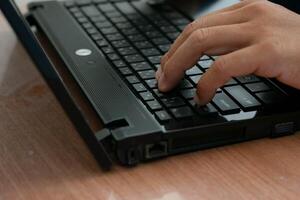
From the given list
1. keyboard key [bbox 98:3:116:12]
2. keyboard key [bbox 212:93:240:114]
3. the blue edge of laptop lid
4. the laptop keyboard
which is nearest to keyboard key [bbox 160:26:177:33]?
the laptop keyboard

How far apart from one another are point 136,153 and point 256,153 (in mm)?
134

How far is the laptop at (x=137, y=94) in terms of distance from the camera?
52 cm

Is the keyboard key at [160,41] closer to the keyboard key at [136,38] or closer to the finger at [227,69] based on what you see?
the keyboard key at [136,38]

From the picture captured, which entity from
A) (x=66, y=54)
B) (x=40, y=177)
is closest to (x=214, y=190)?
(x=40, y=177)

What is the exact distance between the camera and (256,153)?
1.89 ft

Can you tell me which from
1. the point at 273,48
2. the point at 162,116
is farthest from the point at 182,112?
the point at 273,48

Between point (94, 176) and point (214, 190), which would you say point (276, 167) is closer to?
point (214, 190)

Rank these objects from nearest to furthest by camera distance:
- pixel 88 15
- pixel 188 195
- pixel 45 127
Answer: pixel 188 195 < pixel 45 127 < pixel 88 15

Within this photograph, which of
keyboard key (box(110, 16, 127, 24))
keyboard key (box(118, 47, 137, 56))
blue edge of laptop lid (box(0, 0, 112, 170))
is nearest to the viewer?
blue edge of laptop lid (box(0, 0, 112, 170))

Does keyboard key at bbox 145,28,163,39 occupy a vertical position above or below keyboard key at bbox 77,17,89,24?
below

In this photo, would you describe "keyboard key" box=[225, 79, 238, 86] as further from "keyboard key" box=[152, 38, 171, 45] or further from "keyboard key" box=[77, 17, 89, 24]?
"keyboard key" box=[77, 17, 89, 24]

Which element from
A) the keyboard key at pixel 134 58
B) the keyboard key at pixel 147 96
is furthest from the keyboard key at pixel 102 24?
the keyboard key at pixel 147 96

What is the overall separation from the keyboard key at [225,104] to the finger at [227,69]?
12mm

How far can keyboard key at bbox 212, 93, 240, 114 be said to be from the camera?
22.7 inches
